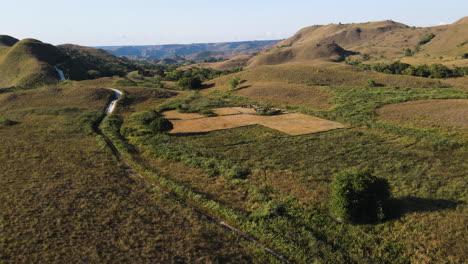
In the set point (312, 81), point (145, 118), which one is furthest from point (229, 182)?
point (312, 81)

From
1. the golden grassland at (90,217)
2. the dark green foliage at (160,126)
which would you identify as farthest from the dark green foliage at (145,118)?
the golden grassland at (90,217)

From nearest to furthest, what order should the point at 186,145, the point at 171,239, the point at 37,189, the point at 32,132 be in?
the point at 171,239 → the point at 37,189 → the point at 186,145 → the point at 32,132

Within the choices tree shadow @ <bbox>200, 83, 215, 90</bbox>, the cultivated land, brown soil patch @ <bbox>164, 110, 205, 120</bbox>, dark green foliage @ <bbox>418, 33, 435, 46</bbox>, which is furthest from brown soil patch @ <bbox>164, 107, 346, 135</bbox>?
dark green foliage @ <bbox>418, 33, 435, 46</bbox>

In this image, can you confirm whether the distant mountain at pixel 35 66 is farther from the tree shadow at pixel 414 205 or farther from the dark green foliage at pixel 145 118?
the tree shadow at pixel 414 205

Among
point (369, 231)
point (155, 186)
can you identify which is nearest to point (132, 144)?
point (155, 186)

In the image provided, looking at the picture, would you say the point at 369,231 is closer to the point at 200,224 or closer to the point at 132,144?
the point at 200,224
